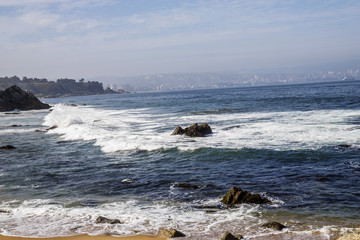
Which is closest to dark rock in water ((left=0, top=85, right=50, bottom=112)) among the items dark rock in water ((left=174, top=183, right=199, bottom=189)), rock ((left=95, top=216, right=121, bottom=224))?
dark rock in water ((left=174, top=183, right=199, bottom=189))

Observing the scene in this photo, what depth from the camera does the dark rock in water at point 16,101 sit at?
76.9 metres

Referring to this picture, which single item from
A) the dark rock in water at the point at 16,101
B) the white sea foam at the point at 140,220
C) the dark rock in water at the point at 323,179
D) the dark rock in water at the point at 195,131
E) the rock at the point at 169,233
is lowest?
the white sea foam at the point at 140,220

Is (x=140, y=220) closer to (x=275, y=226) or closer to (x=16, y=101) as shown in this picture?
(x=275, y=226)

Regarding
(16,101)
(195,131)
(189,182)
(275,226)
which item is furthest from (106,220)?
(16,101)

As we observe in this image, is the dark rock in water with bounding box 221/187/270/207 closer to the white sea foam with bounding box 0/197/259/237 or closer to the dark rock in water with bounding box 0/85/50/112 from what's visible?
the white sea foam with bounding box 0/197/259/237

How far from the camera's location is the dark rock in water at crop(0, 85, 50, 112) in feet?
252

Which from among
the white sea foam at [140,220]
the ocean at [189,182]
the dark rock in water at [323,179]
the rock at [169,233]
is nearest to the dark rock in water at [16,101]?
the ocean at [189,182]

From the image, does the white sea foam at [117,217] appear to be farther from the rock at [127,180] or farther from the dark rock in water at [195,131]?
the dark rock in water at [195,131]

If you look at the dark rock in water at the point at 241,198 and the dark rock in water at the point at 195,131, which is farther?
the dark rock in water at the point at 195,131

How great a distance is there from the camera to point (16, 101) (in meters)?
79.4

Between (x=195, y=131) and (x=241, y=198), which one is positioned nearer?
(x=241, y=198)

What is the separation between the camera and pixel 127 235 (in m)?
8.86

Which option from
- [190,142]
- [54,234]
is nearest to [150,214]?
[54,234]

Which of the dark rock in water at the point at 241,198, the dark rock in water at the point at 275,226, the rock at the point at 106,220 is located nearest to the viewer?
the dark rock in water at the point at 275,226
